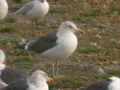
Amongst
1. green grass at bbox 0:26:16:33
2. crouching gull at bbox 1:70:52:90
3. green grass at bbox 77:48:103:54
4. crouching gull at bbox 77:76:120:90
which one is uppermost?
crouching gull at bbox 1:70:52:90

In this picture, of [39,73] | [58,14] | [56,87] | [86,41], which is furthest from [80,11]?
[39,73]

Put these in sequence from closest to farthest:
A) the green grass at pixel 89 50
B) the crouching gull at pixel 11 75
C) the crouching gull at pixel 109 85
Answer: the crouching gull at pixel 109 85
the crouching gull at pixel 11 75
the green grass at pixel 89 50

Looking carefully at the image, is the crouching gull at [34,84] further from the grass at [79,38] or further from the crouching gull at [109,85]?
the grass at [79,38]

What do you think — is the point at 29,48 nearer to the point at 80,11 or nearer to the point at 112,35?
the point at 112,35

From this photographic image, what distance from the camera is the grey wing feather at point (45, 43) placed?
28.2ft

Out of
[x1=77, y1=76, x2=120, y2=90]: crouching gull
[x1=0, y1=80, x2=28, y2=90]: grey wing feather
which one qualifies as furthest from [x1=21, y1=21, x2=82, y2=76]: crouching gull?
[x1=0, y1=80, x2=28, y2=90]: grey wing feather

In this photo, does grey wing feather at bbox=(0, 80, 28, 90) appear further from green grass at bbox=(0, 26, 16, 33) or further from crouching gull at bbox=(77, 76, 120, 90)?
green grass at bbox=(0, 26, 16, 33)

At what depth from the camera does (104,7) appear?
663 inches

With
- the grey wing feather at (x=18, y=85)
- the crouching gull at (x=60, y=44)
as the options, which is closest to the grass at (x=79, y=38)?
the crouching gull at (x=60, y=44)

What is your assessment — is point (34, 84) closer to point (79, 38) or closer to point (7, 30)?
point (79, 38)

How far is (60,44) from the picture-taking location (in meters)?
8.43

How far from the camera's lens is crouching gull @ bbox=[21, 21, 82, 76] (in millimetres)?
8422

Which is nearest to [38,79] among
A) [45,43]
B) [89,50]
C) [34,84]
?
[34,84]

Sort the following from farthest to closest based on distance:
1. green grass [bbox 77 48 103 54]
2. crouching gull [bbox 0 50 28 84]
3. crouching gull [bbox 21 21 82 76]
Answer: green grass [bbox 77 48 103 54] < crouching gull [bbox 21 21 82 76] < crouching gull [bbox 0 50 28 84]
